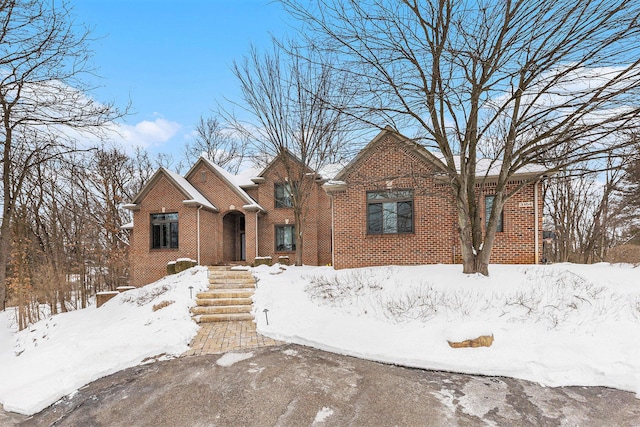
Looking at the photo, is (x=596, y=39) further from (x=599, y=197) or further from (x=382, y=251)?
(x=599, y=197)

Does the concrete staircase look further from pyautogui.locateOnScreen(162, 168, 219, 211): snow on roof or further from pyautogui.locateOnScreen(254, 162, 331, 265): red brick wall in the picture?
pyautogui.locateOnScreen(254, 162, 331, 265): red brick wall

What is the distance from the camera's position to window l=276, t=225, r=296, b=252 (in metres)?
17.8

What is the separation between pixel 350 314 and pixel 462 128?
242 inches

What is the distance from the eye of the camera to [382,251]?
11.7m

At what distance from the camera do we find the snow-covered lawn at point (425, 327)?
14.7ft

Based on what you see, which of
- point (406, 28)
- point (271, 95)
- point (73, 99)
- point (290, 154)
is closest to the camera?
point (73, 99)

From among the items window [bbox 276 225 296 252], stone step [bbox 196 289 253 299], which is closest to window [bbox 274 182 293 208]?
window [bbox 276 225 296 252]

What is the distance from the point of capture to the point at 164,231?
16094 millimetres

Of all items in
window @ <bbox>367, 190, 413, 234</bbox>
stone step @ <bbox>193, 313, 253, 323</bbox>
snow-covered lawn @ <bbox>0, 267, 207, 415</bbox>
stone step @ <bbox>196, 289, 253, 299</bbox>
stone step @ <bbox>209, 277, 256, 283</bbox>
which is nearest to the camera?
A: snow-covered lawn @ <bbox>0, 267, 207, 415</bbox>

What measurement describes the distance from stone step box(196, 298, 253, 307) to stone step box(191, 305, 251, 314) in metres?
0.18

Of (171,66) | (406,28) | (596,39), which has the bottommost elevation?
(596,39)

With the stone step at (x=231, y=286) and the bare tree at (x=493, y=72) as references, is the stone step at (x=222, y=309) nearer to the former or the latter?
the stone step at (x=231, y=286)

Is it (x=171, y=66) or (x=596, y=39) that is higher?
(x=171, y=66)

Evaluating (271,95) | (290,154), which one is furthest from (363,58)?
(290,154)
